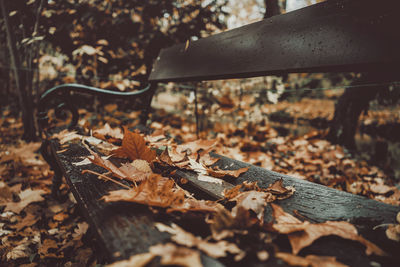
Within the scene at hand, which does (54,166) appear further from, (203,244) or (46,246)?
(203,244)

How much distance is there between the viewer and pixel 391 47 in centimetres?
75

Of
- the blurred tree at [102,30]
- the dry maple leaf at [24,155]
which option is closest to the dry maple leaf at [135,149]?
the dry maple leaf at [24,155]

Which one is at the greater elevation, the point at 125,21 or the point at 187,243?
the point at 125,21

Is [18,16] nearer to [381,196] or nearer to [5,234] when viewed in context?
[5,234]

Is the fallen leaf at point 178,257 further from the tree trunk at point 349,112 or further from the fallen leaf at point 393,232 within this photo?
the tree trunk at point 349,112

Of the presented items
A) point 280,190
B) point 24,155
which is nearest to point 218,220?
point 280,190

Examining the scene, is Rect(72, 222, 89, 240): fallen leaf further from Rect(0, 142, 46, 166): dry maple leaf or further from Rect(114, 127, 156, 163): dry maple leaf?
Rect(0, 142, 46, 166): dry maple leaf

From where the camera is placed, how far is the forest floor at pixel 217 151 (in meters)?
1.29

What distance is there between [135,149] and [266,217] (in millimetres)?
530

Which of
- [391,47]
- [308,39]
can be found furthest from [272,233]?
[308,39]

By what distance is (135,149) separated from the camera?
863 millimetres

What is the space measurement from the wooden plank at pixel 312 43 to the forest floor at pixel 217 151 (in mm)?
625

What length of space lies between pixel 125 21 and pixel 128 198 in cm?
352

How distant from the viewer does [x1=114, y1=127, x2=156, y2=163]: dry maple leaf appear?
2.76 ft
